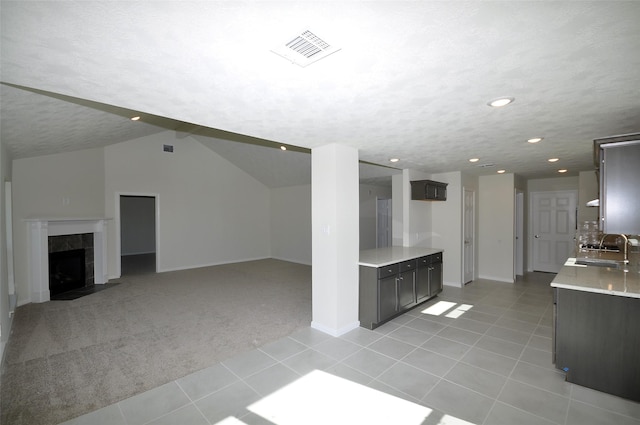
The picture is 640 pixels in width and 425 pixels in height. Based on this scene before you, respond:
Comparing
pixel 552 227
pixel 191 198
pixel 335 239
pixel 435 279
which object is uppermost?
pixel 191 198

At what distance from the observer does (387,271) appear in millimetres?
3975

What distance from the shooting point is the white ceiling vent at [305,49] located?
142cm

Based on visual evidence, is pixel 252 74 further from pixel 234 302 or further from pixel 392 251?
pixel 234 302

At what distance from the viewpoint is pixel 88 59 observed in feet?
5.22

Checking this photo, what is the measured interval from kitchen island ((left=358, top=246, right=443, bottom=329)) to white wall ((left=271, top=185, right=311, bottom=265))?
4100mm

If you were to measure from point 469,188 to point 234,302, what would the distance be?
205 inches

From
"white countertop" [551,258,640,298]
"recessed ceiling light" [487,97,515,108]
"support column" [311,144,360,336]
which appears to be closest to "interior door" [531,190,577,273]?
"white countertop" [551,258,640,298]

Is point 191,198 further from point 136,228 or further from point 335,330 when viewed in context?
point 335,330

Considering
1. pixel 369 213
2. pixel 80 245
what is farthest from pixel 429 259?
pixel 80 245

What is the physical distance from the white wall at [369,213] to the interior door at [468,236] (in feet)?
10.0

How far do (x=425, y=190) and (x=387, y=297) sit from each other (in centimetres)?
235

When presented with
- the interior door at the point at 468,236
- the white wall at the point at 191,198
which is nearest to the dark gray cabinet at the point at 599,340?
the interior door at the point at 468,236

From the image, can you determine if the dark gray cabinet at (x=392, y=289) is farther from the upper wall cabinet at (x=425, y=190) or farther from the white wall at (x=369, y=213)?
the white wall at (x=369, y=213)

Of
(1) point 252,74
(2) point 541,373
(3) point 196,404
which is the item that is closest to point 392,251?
(2) point 541,373
